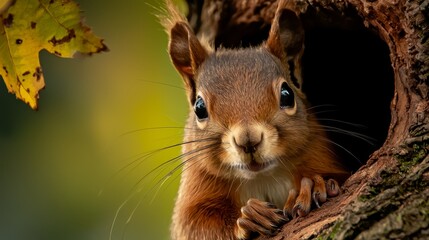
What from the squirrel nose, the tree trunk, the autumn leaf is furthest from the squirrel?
the autumn leaf

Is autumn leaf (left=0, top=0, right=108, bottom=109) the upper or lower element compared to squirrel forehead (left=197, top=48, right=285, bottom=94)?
upper

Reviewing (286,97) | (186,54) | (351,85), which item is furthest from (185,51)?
(351,85)

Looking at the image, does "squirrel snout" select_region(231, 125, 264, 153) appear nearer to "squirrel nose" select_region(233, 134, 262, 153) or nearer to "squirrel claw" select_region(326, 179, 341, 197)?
"squirrel nose" select_region(233, 134, 262, 153)

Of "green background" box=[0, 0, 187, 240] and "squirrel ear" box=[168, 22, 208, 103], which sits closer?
"squirrel ear" box=[168, 22, 208, 103]

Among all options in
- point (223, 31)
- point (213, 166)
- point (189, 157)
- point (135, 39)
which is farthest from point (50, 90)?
point (213, 166)

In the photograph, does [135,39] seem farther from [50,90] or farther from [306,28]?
[306,28]

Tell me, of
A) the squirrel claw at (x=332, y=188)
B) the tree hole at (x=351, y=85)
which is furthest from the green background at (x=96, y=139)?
the squirrel claw at (x=332, y=188)

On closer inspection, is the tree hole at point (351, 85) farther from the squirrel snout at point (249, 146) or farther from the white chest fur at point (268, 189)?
the squirrel snout at point (249, 146)

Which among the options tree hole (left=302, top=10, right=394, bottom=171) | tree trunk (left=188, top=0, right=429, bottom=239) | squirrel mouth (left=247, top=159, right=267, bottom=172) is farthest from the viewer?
tree hole (left=302, top=10, right=394, bottom=171)
